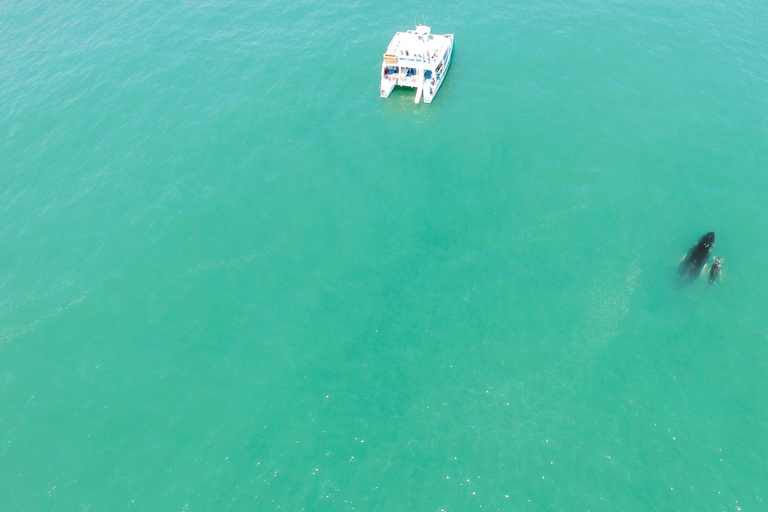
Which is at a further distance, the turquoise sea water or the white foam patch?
the white foam patch

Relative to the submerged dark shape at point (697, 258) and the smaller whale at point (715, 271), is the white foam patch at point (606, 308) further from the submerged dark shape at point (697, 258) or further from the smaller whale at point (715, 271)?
the smaller whale at point (715, 271)

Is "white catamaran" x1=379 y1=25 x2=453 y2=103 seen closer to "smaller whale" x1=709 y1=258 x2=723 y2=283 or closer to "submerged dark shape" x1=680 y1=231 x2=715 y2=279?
"submerged dark shape" x1=680 y1=231 x2=715 y2=279

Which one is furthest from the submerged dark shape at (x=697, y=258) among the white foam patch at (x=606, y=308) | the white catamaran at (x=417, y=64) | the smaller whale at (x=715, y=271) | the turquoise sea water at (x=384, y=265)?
the white catamaran at (x=417, y=64)

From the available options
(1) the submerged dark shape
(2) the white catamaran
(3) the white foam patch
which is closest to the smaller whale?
(1) the submerged dark shape

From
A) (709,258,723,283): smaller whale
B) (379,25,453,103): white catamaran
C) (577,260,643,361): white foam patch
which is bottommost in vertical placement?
(577,260,643,361): white foam patch

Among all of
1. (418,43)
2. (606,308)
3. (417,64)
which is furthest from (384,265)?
(418,43)

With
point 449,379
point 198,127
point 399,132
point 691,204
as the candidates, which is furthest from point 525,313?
point 198,127
